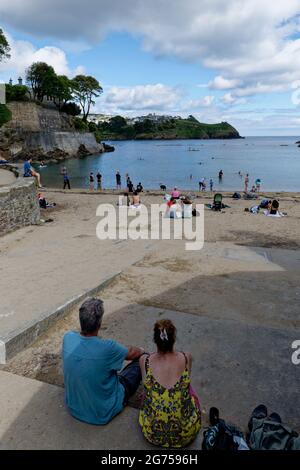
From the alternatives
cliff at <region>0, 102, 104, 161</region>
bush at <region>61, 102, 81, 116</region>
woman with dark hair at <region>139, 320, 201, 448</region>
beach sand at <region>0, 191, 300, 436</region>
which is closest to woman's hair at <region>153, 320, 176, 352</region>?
woman with dark hair at <region>139, 320, 201, 448</region>

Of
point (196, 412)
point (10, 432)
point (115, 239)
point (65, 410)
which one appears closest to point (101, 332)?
point (65, 410)

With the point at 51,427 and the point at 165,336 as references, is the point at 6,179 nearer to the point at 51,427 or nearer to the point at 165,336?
the point at 51,427

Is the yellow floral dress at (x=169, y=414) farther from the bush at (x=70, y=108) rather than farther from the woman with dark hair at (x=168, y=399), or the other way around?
the bush at (x=70, y=108)

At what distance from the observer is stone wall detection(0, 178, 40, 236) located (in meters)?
12.9

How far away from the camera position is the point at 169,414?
288 cm

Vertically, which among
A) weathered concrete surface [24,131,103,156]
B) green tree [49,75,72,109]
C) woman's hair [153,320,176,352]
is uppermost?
green tree [49,75,72,109]

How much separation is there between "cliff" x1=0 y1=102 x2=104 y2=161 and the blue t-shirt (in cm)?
5792

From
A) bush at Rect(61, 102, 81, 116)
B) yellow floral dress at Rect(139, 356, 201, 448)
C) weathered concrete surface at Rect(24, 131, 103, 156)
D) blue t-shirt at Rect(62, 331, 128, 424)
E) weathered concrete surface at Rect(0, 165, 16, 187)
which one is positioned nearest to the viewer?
yellow floral dress at Rect(139, 356, 201, 448)

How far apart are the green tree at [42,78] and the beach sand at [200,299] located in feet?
227

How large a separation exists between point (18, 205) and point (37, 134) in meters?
53.0

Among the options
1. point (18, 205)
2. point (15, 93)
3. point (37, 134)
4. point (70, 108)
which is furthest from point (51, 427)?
point (70, 108)

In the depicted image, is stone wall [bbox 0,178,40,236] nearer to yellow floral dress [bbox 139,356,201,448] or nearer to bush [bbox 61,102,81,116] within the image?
yellow floral dress [bbox 139,356,201,448]

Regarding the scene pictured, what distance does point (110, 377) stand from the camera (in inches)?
130
